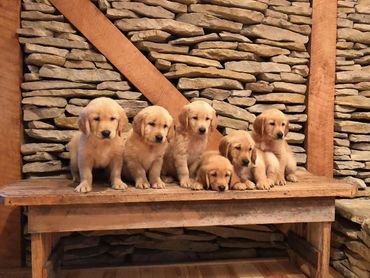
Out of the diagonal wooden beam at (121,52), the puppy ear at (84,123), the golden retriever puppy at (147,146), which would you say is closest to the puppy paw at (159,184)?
the golden retriever puppy at (147,146)

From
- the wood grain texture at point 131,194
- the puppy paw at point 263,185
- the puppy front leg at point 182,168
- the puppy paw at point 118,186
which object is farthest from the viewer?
the puppy front leg at point 182,168

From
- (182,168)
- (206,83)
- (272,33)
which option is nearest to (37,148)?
(182,168)

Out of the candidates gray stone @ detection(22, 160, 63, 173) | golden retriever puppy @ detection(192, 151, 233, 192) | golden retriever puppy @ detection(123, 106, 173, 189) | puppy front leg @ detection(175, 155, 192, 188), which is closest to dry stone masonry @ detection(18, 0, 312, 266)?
gray stone @ detection(22, 160, 63, 173)

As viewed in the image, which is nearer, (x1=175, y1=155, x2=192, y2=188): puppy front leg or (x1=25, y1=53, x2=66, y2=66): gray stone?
(x1=175, y1=155, x2=192, y2=188): puppy front leg

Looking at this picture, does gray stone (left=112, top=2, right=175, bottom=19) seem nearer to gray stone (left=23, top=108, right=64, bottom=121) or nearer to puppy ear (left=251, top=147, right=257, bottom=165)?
gray stone (left=23, top=108, right=64, bottom=121)

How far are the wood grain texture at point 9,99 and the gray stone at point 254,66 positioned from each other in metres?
2.11

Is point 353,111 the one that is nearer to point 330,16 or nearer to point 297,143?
point 297,143

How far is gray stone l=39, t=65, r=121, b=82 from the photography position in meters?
3.40

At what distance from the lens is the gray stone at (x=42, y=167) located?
3400 millimetres

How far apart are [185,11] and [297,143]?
186cm

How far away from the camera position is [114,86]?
139 inches

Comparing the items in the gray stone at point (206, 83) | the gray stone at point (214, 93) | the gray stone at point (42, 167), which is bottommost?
the gray stone at point (42, 167)

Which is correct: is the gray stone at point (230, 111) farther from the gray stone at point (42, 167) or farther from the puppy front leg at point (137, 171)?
the gray stone at point (42, 167)

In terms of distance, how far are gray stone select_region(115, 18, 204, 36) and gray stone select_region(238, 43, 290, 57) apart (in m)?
0.58
